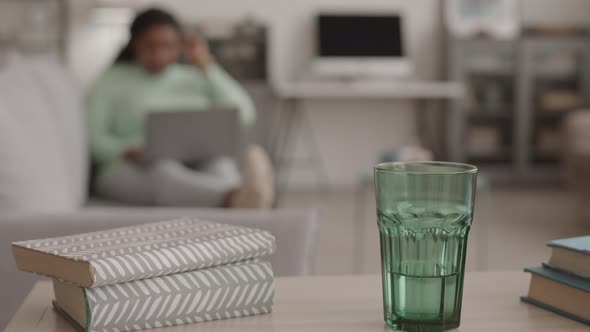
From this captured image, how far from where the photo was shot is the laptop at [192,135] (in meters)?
2.65

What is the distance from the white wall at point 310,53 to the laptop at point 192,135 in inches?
112

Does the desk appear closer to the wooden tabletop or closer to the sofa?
the sofa

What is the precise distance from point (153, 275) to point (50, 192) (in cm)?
111

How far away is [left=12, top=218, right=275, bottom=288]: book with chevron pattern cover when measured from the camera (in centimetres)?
83

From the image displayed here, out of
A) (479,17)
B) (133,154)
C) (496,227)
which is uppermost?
(479,17)

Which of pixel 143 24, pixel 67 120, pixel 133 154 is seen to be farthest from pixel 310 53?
pixel 67 120

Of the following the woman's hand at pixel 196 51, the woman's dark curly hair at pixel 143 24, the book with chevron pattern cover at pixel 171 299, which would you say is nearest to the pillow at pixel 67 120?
the woman's dark curly hair at pixel 143 24

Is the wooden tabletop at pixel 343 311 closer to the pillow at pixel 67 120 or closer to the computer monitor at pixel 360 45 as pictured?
the pillow at pixel 67 120

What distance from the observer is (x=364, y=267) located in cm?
322

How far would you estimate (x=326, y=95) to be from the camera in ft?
16.9

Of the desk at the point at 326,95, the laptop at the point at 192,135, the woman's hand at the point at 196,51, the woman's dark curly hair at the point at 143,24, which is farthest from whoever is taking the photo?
the desk at the point at 326,95

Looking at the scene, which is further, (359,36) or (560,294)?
(359,36)

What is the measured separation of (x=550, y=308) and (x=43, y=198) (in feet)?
4.03

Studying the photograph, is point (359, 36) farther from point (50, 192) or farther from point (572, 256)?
point (572, 256)
